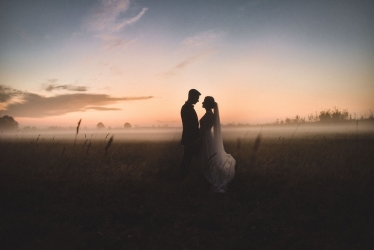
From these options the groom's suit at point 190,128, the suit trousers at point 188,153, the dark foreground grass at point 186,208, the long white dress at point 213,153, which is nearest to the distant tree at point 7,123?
the dark foreground grass at point 186,208

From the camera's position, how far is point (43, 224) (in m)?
4.16

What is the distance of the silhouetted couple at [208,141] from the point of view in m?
6.01

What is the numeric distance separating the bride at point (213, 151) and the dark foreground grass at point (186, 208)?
0.42 m

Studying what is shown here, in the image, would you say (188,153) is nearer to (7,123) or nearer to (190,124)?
(190,124)

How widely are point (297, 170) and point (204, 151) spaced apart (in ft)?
12.3

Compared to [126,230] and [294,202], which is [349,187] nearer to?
[294,202]

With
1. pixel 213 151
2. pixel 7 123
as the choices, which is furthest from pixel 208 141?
pixel 7 123

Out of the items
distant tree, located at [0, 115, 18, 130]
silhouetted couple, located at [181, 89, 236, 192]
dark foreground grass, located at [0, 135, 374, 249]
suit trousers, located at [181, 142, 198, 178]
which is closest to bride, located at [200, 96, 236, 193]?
silhouetted couple, located at [181, 89, 236, 192]

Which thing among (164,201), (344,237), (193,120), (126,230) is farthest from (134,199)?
(344,237)

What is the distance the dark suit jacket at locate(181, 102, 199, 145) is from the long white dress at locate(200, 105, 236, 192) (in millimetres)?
270

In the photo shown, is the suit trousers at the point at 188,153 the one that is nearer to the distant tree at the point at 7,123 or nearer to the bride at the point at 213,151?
the bride at the point at 213,151

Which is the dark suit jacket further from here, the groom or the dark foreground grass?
the dark foreground grass

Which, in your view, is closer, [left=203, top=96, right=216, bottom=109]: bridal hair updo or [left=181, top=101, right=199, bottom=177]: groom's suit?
[left=203, top=96, right=216, bottom=109]: bridal hair updo

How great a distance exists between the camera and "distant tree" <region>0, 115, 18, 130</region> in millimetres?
88125
